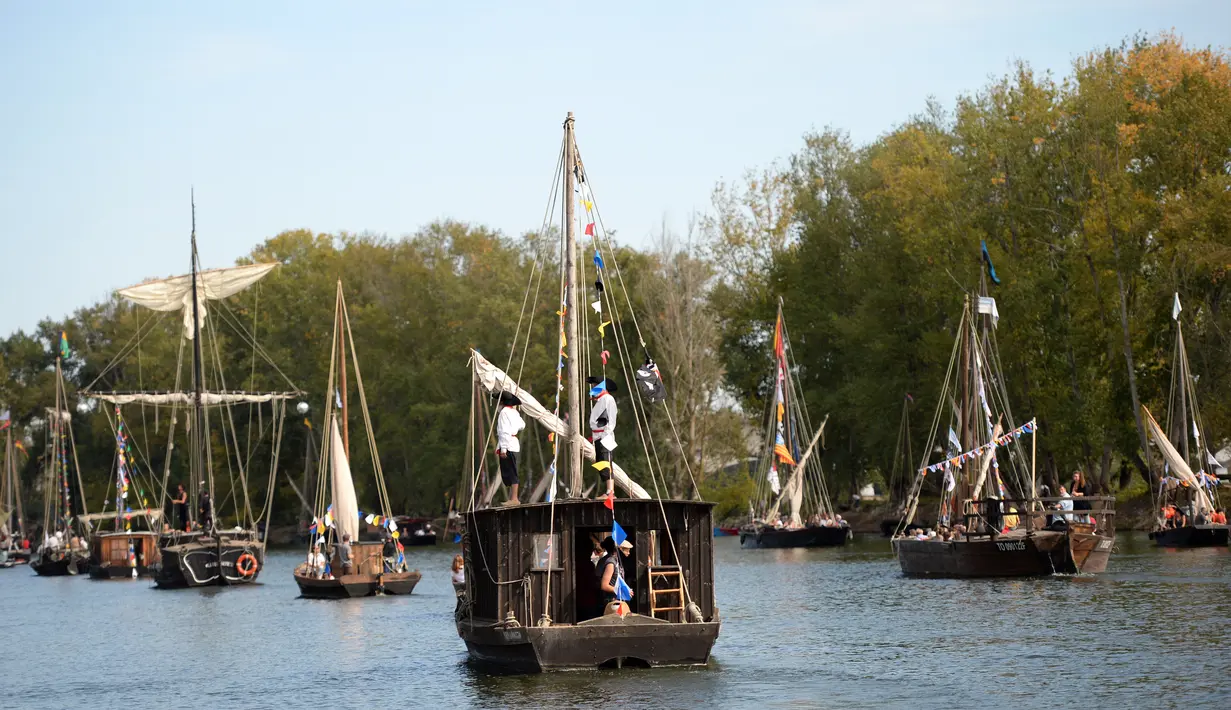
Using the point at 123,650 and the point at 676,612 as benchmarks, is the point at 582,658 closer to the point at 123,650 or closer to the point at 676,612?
the point at 676,612

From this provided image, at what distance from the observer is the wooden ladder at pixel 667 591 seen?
2788 centimetres

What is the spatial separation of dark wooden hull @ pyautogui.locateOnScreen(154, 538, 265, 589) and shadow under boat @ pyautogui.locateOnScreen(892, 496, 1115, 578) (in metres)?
28.4

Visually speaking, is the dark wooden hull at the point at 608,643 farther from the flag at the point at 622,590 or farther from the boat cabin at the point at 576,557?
the boat cabin at the point at 576,557

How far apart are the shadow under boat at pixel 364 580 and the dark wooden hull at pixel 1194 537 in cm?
2941

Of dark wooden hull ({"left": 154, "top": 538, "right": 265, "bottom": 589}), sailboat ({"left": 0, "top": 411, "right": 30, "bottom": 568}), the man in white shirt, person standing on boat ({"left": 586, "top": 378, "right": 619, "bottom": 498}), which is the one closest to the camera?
person standing on boat ({"left": 586, "top": 378, "right": 619, "bottom": 498})

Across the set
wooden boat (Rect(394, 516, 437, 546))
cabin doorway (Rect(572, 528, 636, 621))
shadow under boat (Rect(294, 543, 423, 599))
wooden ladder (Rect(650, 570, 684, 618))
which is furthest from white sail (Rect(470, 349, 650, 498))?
wooden boat (Rect(394, 516, 437, 546))

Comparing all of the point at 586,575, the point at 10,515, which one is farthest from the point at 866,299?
the point at 10,515

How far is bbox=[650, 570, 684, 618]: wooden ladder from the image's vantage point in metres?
27.9

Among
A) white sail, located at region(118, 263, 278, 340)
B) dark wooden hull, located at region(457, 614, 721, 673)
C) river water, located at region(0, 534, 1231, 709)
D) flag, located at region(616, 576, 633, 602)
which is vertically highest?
white sail, located at region(118, 263, 278, 340)

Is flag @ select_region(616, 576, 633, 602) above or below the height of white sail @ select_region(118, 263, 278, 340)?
below

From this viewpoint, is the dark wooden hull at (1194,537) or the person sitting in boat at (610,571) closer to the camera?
the person sitting in boat at (610,571)

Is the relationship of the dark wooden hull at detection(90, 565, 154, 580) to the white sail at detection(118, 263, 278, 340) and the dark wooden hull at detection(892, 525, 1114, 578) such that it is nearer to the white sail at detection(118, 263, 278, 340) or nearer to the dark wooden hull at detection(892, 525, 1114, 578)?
the white sail at detection(118, 263, 278, 340)

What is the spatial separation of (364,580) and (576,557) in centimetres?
2512

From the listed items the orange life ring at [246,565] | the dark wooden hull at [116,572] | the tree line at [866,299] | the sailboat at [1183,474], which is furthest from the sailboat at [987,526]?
the dark wooden hull at [116,572]
